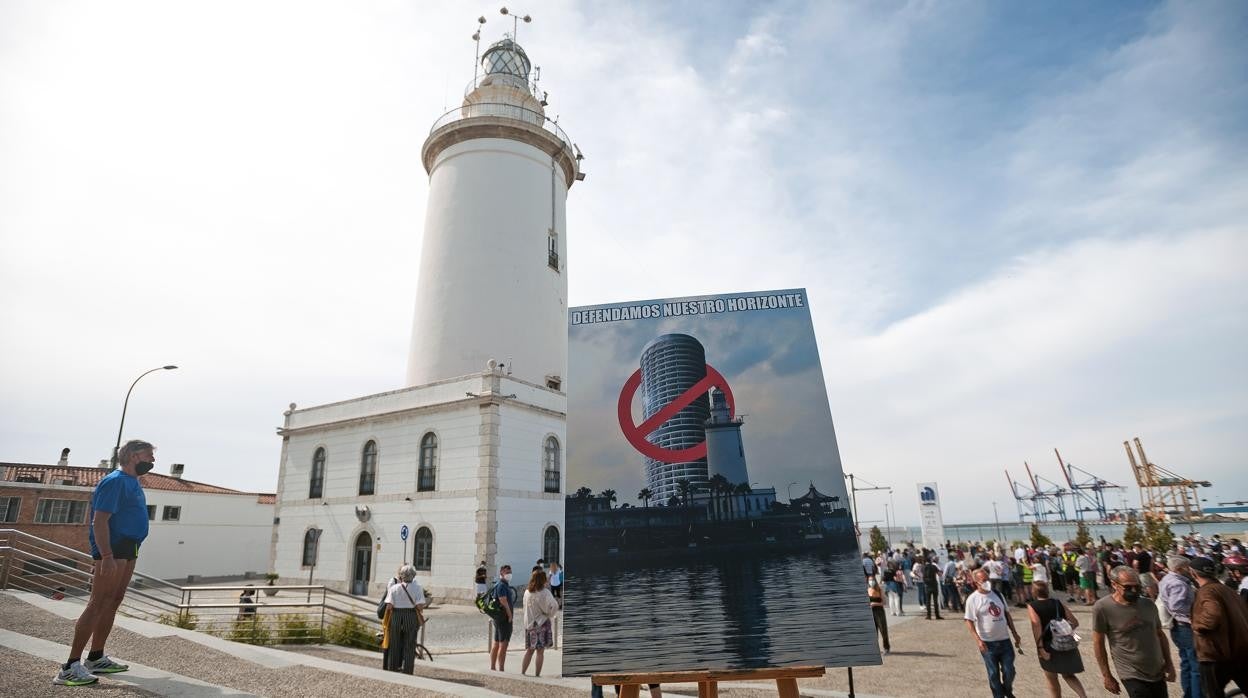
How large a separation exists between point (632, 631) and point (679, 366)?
2053 millimetres

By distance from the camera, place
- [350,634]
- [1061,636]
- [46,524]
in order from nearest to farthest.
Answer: [1061,636] → [350,634] → [46,524]

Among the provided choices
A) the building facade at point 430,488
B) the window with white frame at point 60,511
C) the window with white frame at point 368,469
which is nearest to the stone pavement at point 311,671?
the building facade at point 430,488

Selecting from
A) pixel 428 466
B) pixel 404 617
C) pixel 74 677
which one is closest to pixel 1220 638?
pixel 404 617

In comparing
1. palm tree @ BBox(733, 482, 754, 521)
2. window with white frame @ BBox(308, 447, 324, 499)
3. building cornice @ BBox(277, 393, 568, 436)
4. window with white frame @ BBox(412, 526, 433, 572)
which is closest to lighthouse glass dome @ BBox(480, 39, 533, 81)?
building cornice @ BBox(277, 393, 568, 436)

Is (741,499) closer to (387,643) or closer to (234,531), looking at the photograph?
(387,643)

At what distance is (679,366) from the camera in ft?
16.6

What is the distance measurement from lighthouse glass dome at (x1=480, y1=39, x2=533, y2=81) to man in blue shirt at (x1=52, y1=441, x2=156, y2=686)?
27320 mm

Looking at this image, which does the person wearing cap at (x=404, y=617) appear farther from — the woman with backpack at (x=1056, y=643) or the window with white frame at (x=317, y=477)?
the window with white frame at (x=317, y=477)

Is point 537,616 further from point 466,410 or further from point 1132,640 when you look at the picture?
point 466,410

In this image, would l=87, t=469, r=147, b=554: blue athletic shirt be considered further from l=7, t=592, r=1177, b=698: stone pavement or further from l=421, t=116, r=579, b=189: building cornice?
l=421, t=116, r=579, b=189: building cornice

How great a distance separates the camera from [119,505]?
504cm

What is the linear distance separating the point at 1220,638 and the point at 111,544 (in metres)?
9.39

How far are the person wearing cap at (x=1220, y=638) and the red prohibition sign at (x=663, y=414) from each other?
14.9 feet

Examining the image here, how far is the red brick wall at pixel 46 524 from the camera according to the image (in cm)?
2409
